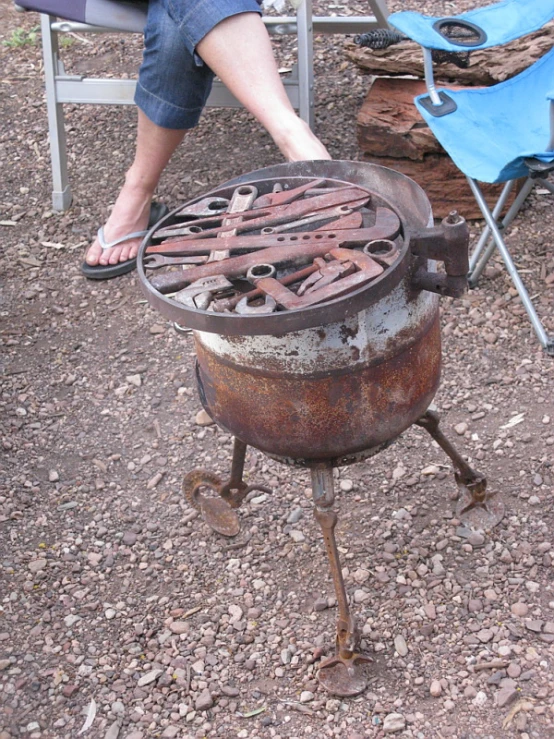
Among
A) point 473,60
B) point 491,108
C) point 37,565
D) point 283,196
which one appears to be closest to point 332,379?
point 283,196

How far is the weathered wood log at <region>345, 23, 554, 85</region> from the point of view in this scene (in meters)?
3.24

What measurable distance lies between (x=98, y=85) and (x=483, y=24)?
1519 mm

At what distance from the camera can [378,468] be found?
2479 millimetres

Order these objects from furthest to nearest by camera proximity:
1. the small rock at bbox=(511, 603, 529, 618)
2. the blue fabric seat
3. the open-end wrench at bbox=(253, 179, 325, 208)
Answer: the blue fabric seat
the small rock at bbox=(511, 603, 529, 618)
the open-end wrench at bbox=(253, 179, 325, 208)

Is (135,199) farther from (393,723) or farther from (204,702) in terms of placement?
(393,723)

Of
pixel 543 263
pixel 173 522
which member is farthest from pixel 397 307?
pixel 543 263

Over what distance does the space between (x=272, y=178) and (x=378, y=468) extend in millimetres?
962

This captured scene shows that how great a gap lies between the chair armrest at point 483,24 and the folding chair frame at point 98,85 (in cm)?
52

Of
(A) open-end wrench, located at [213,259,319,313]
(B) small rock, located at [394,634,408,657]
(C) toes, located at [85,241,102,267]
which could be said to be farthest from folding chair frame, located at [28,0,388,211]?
(B) small rock, located at [394,634,408,657]

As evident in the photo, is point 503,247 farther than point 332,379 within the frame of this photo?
Yes

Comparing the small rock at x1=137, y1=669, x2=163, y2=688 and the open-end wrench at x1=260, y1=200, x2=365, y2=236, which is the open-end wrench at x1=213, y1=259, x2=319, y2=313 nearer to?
the open-end wrench at x1=260, y1=200, x2=365, y2=236

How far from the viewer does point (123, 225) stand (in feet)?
11.0

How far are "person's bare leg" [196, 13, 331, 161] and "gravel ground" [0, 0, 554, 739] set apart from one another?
36.8 inches

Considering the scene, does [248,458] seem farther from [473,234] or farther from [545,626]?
[473,234]
